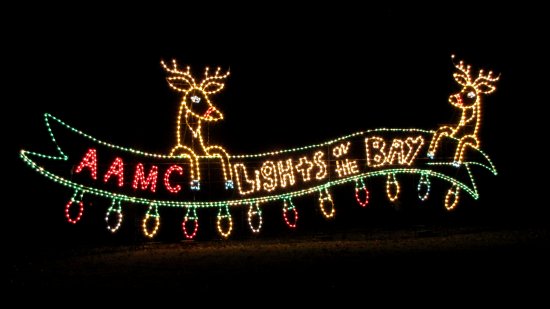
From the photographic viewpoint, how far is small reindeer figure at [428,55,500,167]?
925 centimetres

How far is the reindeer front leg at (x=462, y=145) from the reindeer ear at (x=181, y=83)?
459 cm

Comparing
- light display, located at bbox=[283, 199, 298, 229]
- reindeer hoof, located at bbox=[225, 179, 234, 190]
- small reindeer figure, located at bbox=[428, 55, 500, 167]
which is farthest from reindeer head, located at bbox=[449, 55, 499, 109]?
reindeer hoof, located at bbox=[225, 179, 234, 190]

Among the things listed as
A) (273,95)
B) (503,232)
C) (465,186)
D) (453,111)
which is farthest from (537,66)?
(273,95)

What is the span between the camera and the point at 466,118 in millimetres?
9508

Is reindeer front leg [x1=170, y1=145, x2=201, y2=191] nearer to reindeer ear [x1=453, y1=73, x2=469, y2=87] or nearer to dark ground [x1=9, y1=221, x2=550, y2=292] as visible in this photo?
dark ground [x1=9, y1=221, x2=550, y2=292]

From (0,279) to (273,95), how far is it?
5.62 meters

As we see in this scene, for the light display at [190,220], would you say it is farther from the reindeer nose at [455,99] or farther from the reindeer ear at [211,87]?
the reindeer nose at [455,99]

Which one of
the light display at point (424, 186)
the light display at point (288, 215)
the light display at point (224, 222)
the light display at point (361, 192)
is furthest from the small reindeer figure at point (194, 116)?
the light display at point (424, 186)

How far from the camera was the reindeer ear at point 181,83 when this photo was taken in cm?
805

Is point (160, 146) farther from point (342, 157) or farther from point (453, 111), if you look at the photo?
point (453, 111)

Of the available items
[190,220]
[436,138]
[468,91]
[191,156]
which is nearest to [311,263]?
[191,156]

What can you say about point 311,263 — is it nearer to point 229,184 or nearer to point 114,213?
point 229,184

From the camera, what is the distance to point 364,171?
8.95 metres

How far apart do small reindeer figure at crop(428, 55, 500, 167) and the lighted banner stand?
0.02 meters
